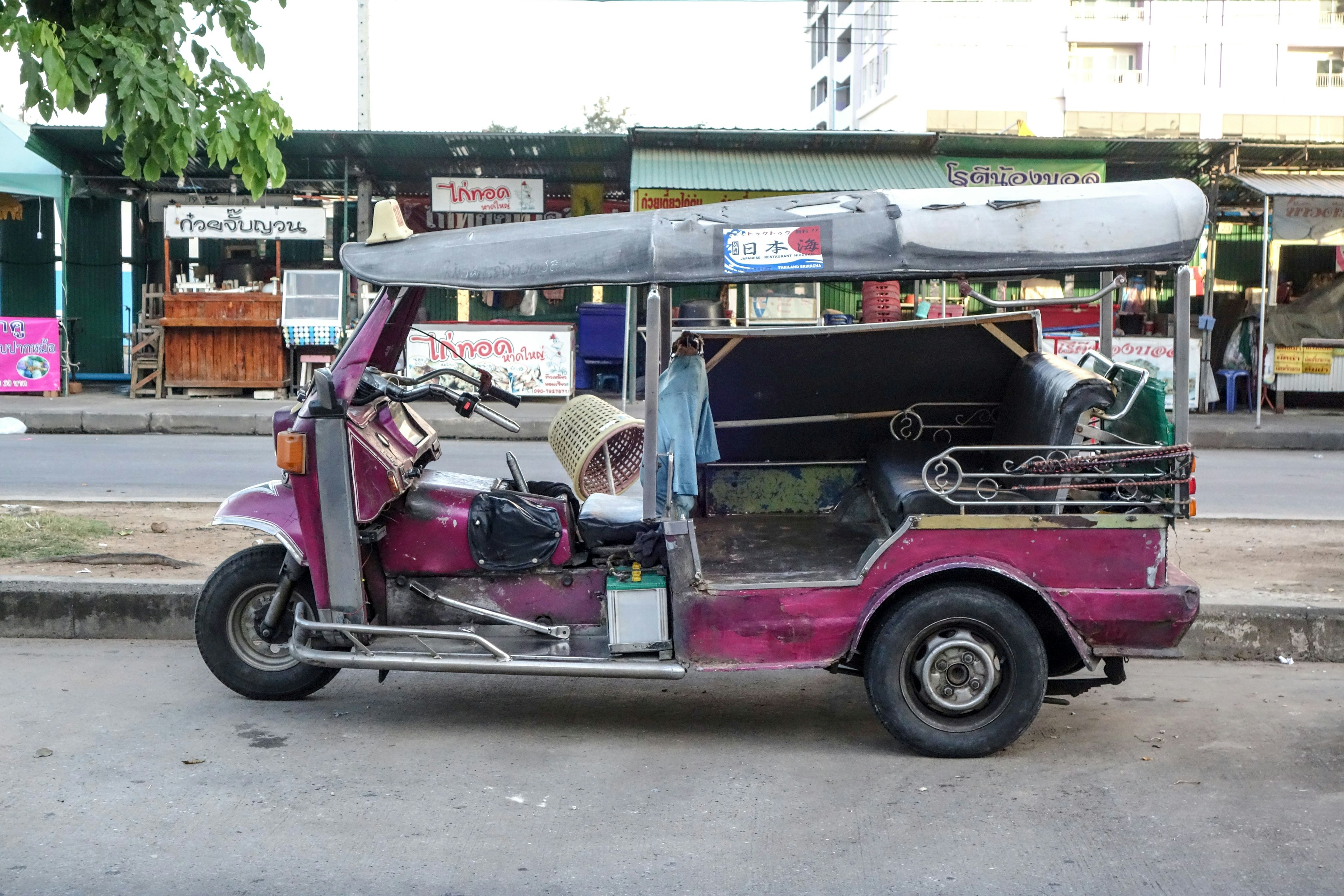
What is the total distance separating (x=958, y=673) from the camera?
14.7ft

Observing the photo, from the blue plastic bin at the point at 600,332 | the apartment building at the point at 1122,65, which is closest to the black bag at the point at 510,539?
the blue plastic bin at the point at 600,332

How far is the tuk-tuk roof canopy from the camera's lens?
436 centimetres

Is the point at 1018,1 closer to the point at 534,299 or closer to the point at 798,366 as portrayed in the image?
the point at 534,299

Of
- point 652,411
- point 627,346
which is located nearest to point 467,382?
point 652,411

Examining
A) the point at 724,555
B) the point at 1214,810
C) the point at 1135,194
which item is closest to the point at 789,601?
the point at 724,555

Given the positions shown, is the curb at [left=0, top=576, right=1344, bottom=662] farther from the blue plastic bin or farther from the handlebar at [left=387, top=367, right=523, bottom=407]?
the blue plastic bin

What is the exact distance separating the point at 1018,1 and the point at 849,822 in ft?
211

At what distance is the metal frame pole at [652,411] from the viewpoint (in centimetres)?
445

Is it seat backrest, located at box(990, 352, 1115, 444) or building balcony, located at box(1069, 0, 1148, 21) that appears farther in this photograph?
building balcony, located at box(1069, 0, 1148, 21)

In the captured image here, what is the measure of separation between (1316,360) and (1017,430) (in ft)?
46.1

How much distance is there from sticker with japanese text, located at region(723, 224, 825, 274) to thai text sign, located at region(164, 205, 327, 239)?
14745mm

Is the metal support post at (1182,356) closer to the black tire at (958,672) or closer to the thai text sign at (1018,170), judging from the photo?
the black tire at (958,672)

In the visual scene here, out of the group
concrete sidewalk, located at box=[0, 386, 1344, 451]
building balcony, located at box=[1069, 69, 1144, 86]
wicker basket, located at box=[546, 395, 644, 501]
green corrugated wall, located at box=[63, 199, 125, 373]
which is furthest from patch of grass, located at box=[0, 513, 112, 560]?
building balcony, located at box=[1069, 69, 1144, 86]

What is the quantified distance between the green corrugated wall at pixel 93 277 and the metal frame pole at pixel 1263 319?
1697cm
